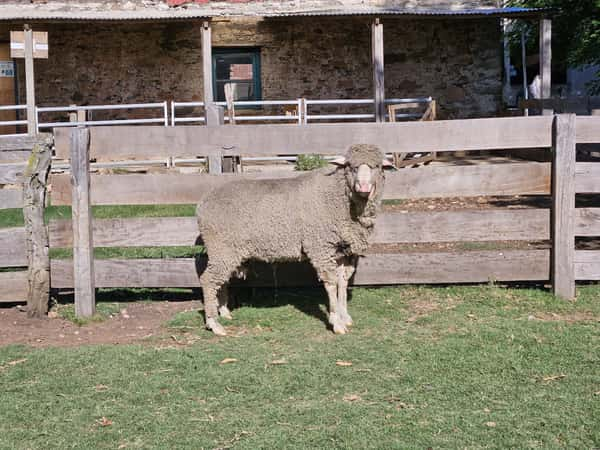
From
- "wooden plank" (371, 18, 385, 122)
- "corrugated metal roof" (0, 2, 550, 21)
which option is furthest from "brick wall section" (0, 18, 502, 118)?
"wooden plank" (371, 18, 385, 122)

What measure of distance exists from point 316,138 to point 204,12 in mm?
10972

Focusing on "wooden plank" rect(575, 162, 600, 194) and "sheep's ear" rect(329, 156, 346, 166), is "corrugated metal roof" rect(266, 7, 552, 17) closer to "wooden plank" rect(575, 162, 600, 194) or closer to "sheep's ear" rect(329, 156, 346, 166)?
"wooden plank" rect(575, 162, 600, 194)

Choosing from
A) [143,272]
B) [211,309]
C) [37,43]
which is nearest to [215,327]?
[211,309]

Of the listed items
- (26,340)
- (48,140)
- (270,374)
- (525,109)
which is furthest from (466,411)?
(525,109)

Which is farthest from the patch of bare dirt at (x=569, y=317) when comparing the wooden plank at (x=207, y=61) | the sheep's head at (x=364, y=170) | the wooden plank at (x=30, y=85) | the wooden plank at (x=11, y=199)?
the wooden plank at (x=30, y=85)

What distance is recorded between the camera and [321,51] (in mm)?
17062

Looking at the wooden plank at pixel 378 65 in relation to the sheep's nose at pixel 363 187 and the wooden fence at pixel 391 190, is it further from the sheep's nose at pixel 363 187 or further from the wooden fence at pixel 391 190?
the sheep's nose at pixel 363 187

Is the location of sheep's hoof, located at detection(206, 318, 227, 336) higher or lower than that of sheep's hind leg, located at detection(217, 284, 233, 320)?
lower

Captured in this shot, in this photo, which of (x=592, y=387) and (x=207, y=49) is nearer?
(x=592, y=387)

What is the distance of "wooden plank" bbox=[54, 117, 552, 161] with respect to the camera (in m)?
6.27

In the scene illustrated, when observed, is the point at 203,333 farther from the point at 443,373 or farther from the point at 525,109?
the point at 525,109

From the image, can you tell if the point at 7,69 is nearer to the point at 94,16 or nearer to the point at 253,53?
the point at 94,16

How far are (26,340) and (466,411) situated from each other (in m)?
3.34

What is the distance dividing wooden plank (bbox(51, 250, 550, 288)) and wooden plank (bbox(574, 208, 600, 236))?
342 millimetres
